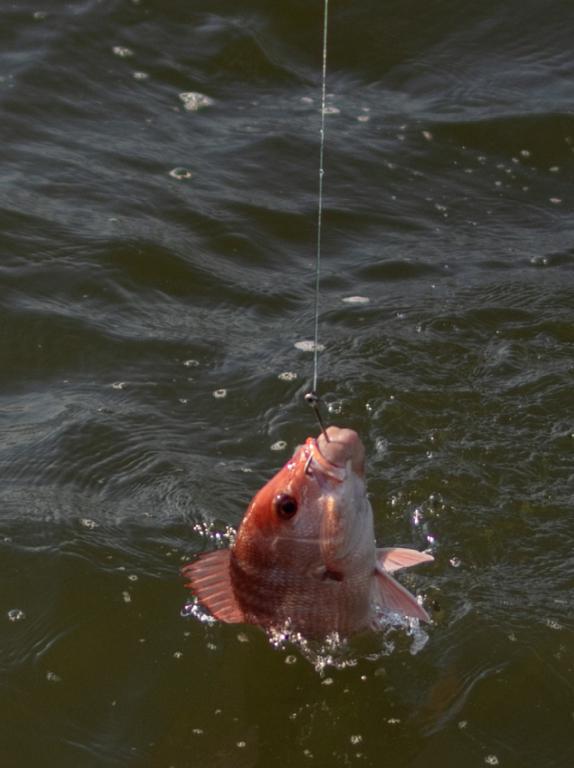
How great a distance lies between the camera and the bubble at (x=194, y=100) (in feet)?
32.9

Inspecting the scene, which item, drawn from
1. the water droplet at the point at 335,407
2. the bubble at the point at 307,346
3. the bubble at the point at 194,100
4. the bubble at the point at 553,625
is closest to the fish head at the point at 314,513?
the bubble at the point at 553,625

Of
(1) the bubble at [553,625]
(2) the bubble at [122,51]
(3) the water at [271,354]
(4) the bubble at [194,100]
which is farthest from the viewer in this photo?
(2) the bubble at [122,51]

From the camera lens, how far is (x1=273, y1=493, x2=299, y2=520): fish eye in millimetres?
4523

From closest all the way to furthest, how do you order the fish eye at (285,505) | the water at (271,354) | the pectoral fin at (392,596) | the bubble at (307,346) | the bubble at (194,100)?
the fish eye at (285,505)
the pectoral fin at (392,596)
the water at (271,354)
the bubble at (307,346)
the bubble at (194,100)

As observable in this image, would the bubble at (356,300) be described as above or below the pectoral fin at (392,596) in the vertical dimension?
below

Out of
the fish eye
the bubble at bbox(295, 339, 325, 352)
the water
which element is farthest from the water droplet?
the fish eye

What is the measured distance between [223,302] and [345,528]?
11.4 ft

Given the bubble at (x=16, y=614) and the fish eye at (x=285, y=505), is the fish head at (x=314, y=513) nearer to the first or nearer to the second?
the fish eye at (x=285, y=505)

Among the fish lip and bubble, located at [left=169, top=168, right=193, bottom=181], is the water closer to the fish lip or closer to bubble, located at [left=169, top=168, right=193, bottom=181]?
bubble, located at [left=169, top=168, right=193, bottom=181]

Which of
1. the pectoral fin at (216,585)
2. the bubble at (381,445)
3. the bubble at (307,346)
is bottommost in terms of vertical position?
the bubble at (307,346)

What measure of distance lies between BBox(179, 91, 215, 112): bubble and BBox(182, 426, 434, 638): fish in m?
5.82

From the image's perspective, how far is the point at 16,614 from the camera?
561 centimetres

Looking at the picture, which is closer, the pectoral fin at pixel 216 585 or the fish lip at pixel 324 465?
the fish lip at pixel 324 465

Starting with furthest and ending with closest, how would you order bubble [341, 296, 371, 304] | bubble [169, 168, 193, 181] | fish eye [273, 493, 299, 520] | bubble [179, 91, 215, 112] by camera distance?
1. bubble [179, 91, 215, 112]
2. bubble [169, 168, 193, 181]
3. bubble [341, 296, 371, 304]
4. fish eye [273, 493, 299, 520]
